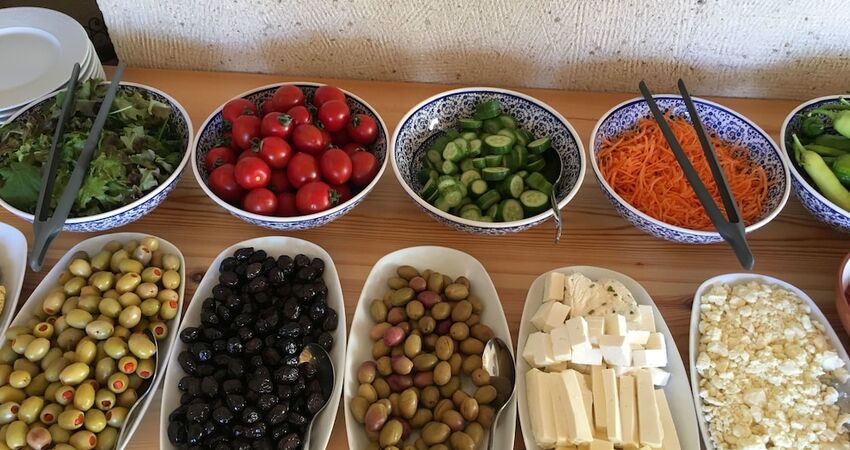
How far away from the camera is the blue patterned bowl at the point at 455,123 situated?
3.86 ft

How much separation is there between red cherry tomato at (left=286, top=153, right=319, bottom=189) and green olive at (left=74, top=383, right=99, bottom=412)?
0.49 meters

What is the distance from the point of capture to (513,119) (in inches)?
51.3

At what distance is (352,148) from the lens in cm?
122

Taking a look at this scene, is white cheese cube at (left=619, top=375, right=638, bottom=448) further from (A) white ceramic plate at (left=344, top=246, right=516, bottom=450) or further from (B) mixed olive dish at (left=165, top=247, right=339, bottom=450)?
(B) mixed olive dish at (left=165, top=247, right=339, bottom=450)

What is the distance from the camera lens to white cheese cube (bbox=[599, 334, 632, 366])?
955mm

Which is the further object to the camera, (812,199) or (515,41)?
(515,41)

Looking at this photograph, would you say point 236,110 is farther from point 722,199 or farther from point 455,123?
point 722,199

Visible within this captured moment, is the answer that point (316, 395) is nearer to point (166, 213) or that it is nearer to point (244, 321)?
point (244, 321)

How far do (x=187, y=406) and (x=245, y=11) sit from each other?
908 millimetres

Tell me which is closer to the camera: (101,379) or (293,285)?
(101,379)

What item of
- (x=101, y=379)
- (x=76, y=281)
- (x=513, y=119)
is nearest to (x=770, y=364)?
(x=513, y=119)

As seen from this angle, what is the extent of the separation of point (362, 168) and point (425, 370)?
41 cm

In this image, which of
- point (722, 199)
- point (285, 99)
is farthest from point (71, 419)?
point (722, 199)

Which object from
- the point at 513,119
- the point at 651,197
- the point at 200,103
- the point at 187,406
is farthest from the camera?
the point at 200,103
